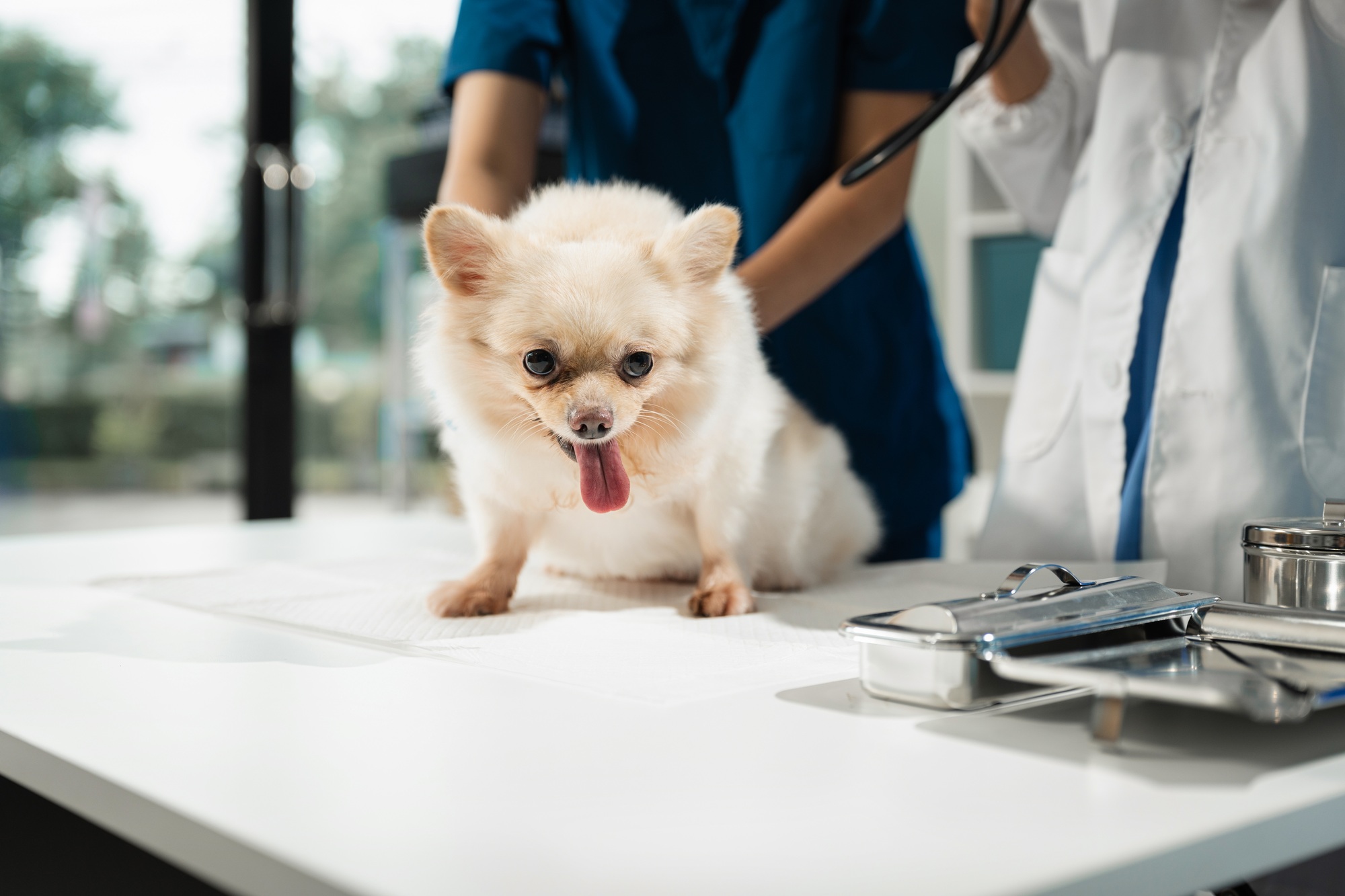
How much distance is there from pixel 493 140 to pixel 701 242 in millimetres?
520

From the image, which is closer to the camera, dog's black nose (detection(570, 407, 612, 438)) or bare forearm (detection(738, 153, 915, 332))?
dog's black nose (detection(570, 407, 612, 438))

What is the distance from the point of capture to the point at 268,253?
9.87 feet

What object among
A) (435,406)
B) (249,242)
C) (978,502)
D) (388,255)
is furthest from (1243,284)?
(388,255)

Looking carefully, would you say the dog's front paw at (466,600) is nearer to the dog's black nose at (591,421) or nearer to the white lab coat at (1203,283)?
the dog's black nose at (591,421)

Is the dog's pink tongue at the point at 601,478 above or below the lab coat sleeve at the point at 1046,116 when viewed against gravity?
below

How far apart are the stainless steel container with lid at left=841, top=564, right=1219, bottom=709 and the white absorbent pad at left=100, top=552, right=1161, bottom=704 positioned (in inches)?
3.9

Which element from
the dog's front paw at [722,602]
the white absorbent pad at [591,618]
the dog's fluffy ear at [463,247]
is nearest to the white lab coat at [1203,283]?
the white absorbent pad at [591,618]

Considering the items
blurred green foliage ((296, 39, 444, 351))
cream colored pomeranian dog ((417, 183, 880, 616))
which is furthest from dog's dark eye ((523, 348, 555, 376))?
blurred green foliage ((296, 39, 444, 351))

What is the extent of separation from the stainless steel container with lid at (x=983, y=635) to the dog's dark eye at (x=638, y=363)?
0.36 meters

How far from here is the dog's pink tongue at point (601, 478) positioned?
0.87m

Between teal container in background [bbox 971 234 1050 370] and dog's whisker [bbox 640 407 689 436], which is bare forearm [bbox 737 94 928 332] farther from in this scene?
teal container in background [bbox 971 234 1050 370]

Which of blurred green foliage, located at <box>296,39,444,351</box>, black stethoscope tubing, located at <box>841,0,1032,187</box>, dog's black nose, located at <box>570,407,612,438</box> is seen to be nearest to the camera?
dog's black nose, located at <box>570,407,612,438</box>

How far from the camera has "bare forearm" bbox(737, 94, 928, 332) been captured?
1190 millimetres

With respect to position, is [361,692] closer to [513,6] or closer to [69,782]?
[69,782]
